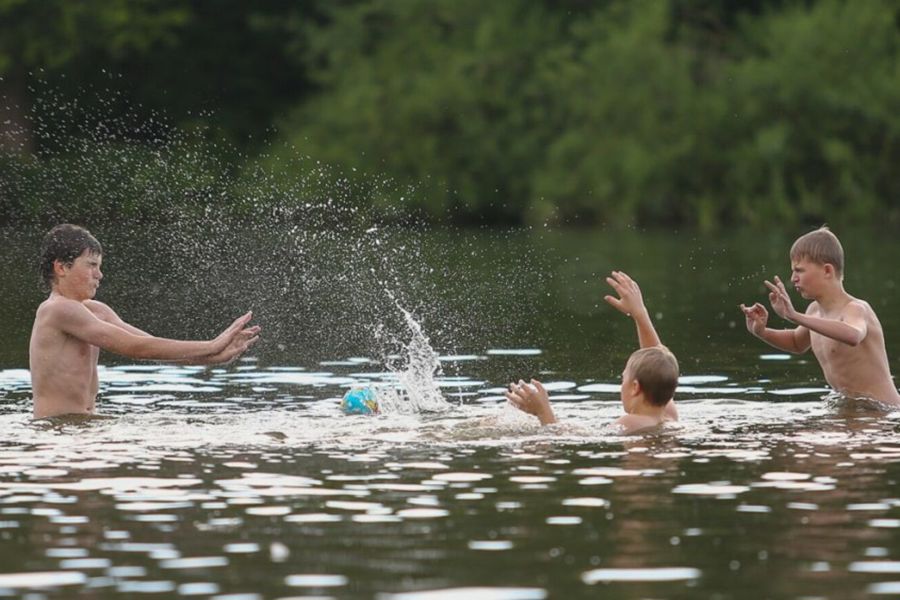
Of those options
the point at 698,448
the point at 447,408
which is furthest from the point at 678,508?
the point at 447,408

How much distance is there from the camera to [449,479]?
35.4 ft

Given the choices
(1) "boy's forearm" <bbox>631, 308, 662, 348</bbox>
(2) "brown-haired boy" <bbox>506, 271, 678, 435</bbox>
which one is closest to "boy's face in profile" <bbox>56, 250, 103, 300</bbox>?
(2) "brown-haired boy" <bbox>506, 271, 678, 435</bbox>

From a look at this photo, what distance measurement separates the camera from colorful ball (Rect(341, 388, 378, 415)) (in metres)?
14.0

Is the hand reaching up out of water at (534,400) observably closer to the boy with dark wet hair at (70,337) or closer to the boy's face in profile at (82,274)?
the boy with dark wet hair at (70,337)

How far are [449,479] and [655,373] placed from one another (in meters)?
2.23

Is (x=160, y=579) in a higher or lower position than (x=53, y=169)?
lower

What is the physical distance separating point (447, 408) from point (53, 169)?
1732 inches

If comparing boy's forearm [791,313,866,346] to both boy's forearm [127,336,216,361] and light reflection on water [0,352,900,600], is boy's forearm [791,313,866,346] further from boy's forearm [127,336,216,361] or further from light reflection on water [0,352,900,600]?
boy's forearm [127,336,216,361]

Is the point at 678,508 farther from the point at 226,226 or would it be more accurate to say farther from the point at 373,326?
the point at 226,226

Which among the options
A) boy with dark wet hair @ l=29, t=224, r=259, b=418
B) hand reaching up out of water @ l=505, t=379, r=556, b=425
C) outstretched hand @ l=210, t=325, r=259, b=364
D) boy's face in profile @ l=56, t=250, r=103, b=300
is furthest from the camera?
boy's face in profile @ l=56, t=250, r=103, b=300

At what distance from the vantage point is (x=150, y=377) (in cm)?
1750

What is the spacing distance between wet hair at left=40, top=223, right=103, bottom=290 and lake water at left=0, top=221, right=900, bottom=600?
1188 mm

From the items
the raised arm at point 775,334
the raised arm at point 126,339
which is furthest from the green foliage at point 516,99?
the raised arm at point 126,339

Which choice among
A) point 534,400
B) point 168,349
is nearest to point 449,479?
point 534,400
